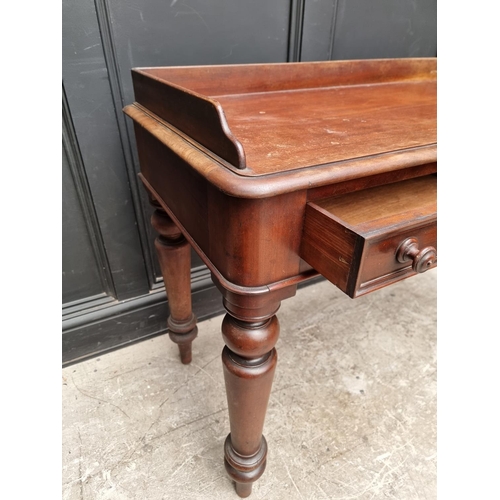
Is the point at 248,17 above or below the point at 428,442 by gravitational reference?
above

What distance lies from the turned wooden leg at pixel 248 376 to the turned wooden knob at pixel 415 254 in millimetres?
198

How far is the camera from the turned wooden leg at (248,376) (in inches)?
21.3

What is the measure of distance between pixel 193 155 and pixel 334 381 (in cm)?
79

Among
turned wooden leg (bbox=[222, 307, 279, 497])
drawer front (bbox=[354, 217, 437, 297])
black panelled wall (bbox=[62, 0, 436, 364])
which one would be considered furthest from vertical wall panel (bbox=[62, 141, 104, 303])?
drawer front (bbox=[354, 217, 437, 297])

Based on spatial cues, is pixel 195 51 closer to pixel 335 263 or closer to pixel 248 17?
pixel 248 17

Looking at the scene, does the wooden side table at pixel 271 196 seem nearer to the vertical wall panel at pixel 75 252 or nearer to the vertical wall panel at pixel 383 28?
the vertical wall panel at pixel 75 252

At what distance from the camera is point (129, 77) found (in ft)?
2.72

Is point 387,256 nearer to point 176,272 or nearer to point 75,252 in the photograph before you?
point 176,272

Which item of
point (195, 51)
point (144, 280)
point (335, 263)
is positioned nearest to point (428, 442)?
point (335, 263)

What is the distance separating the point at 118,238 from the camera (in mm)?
995

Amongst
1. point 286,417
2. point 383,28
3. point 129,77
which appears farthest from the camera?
point 383,28

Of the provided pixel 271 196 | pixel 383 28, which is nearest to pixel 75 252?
pixel 271 196

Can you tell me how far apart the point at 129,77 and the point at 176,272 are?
1.44 ft

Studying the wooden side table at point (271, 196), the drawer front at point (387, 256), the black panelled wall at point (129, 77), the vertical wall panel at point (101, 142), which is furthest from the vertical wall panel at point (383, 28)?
→ the drawer front at point (387, 256)
